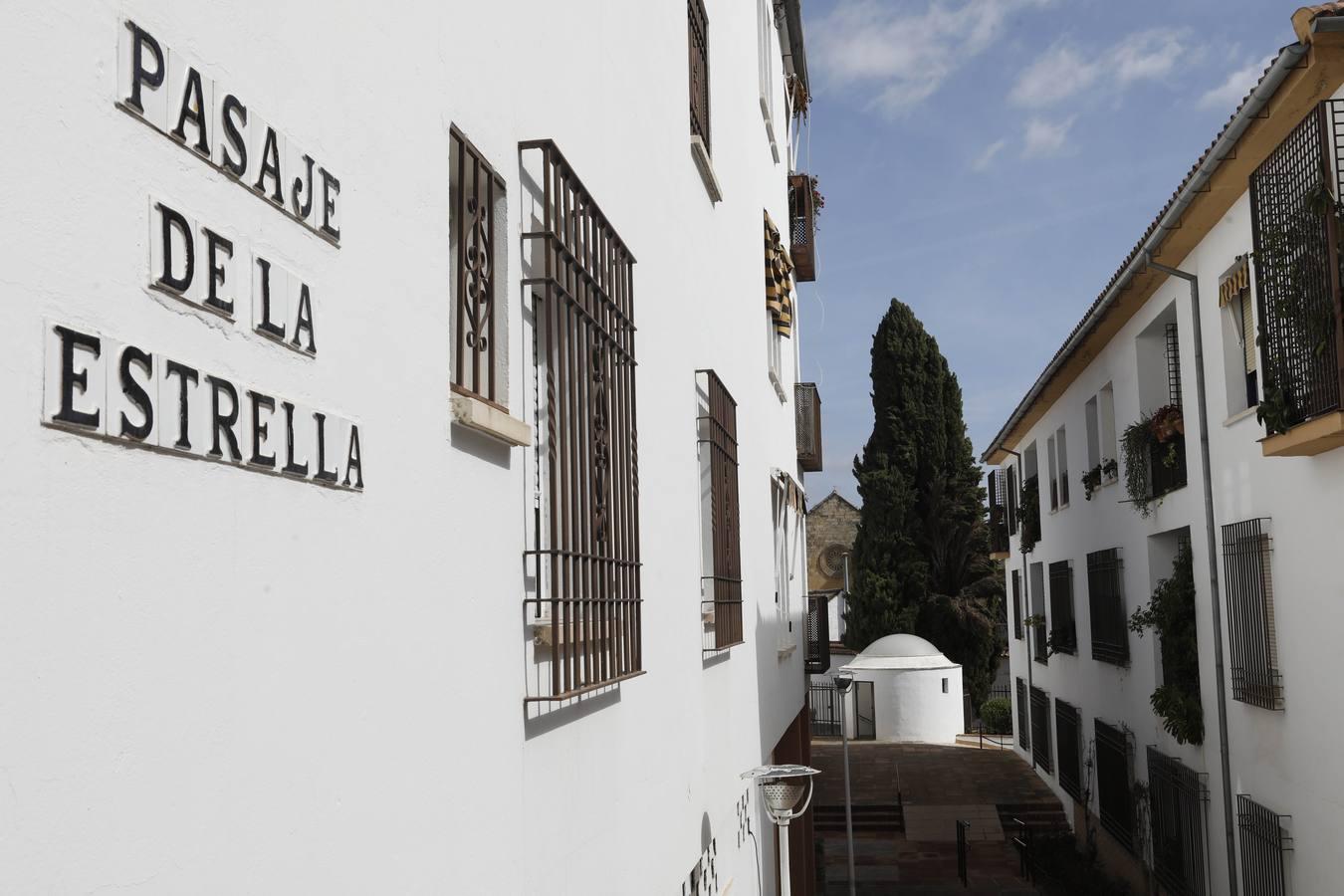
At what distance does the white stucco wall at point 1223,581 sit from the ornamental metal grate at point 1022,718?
496 inches

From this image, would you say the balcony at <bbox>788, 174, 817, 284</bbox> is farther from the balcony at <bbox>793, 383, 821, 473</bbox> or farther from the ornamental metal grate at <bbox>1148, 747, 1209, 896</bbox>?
the ornamental metal grate at <bbox>1148, 747, 1209, 896</bbox>

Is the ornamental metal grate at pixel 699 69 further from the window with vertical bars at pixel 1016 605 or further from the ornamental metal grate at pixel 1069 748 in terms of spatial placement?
the window with vertical bars at pixel 1016 605

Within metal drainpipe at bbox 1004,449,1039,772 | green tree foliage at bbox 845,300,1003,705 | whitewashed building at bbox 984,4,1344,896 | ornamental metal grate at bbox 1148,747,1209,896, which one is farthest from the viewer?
green tree foliage at bbox 845,300,1003,705

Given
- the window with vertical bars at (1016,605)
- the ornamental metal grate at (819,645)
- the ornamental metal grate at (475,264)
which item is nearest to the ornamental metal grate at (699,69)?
the ornamental metal grate at (475,264)

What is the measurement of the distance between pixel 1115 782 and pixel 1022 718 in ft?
44.3

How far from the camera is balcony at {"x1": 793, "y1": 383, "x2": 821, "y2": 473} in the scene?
19.1 metres

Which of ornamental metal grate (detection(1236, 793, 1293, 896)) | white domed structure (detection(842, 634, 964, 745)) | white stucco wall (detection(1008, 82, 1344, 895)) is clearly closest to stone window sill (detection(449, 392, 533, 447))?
white stucco wall (detection(1008, 82, 1344, 895))

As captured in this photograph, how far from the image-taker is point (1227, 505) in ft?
42.6

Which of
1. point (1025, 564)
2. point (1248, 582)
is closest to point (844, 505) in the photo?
point (1025, 564)

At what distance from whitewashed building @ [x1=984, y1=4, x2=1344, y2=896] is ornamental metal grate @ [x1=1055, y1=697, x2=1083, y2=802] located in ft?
2.57

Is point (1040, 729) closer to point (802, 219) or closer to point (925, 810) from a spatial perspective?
point (925, 810)

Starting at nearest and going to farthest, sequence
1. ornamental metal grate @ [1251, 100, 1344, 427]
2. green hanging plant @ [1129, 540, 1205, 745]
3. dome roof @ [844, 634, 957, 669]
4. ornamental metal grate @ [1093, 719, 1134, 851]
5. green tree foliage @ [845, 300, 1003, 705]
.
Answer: ornamental metal grate @ [1251, 100, 1344, 427] → green hanging plant @ [1129, 540, 1205, 745] → ornamental metal grate @ [1093, 719, 1134, 851] → dome roof @ [844, 634, 957, 669] → green tree foliage @ [845, 300, 1003, 705]

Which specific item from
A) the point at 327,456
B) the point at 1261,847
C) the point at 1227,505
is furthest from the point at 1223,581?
the point at 327,456

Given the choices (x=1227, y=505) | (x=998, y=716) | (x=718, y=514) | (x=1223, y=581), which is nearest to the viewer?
(x=718, y=514)
